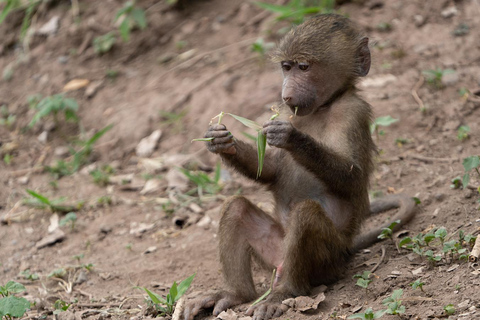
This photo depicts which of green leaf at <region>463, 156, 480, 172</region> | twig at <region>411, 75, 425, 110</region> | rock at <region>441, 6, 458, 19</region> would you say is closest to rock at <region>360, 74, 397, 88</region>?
twig at <region>411, 75, 425, 110</region>

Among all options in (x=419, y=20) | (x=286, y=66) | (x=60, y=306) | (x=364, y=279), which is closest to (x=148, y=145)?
(x=60, y=306)

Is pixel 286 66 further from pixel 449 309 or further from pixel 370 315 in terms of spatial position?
pixel 449 309

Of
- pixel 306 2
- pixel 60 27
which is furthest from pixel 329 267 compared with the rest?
pixel 60 27

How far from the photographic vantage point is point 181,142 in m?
6.93

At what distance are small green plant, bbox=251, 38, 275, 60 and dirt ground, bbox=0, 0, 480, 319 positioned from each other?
95 millimetres

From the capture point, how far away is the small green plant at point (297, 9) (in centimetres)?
703

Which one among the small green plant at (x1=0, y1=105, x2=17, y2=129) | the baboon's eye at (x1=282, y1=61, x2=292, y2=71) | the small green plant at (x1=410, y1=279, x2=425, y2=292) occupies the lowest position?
the small green plant at (x1=0, y1=105, x2=17, y2=129)

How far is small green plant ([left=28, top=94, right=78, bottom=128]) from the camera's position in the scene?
727cm

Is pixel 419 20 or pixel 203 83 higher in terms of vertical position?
pixel 419 20

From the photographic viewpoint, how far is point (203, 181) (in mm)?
6160

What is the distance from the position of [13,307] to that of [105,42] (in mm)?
5203

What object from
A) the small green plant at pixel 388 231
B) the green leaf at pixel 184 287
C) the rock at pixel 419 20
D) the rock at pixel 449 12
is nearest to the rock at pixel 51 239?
the green leaf at pixel 184 287

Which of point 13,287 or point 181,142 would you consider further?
point 181,142

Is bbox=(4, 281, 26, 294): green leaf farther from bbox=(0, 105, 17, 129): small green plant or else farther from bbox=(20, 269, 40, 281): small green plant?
bbox=(0, 105, 17, 129): small green plant
